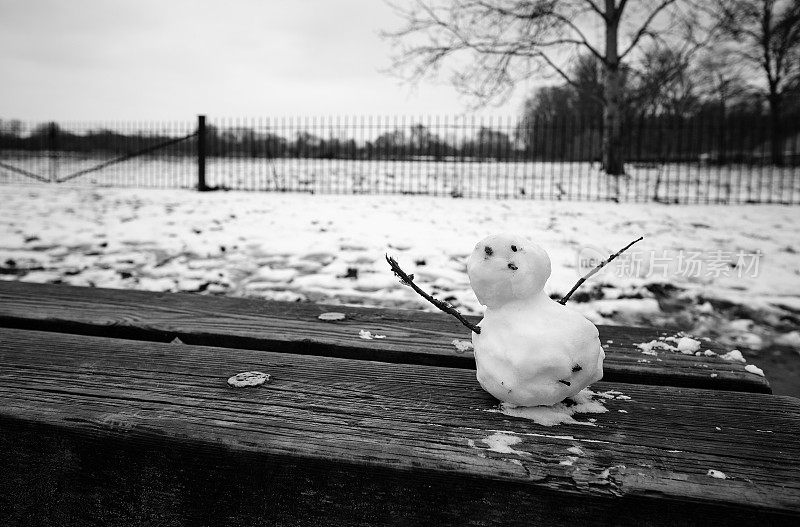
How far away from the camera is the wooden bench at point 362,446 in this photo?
2.08ft

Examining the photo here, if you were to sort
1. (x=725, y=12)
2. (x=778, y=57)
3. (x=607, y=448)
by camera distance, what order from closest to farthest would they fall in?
(x=607, y=448), (x=725, y=12), (x=778, y=57)

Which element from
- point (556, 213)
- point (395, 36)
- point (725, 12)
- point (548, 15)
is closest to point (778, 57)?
point (725, 12)

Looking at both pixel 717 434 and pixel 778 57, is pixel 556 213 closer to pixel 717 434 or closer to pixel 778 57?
pixel 717 434

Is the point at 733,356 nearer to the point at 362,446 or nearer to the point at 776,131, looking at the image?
the point at 362,446

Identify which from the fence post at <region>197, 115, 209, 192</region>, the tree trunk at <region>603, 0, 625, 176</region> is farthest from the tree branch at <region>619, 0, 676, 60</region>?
the fence post at <region>197, 115, 209, 192</region>

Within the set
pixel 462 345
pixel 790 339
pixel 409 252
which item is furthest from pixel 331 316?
pixel 409 252

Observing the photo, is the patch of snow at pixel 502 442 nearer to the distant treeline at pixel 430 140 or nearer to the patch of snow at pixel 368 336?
the patch of snow at pixel 368 336

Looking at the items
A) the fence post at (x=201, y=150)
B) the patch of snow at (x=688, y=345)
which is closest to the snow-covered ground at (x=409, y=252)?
the patch of snow at (x=688, y=345)

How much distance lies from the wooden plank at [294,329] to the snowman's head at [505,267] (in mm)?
294

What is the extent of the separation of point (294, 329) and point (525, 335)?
62 cm

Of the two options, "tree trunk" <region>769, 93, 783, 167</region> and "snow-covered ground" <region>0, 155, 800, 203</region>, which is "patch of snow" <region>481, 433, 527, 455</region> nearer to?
"snow-covered ground" <region>0, 155, 800, 203</region>

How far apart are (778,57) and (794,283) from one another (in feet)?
63.9

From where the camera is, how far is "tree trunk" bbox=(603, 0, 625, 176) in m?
11.9

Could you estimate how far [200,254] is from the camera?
426cm
